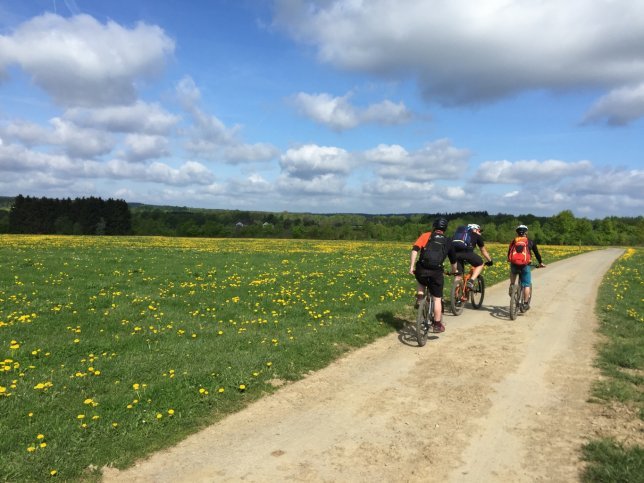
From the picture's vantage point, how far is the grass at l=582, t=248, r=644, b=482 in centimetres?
437

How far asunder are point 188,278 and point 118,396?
491 inches

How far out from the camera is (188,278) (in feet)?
59.5

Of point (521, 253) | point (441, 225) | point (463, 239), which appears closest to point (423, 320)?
point (441, 225)

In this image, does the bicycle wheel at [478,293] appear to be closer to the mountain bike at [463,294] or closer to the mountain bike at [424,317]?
the mountain bike at [463,294]

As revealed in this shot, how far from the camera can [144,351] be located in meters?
8.27

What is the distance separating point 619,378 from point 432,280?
11.6ft

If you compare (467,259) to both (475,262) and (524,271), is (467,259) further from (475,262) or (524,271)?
(524,271)

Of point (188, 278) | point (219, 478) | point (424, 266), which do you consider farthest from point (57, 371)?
point (188, 278)

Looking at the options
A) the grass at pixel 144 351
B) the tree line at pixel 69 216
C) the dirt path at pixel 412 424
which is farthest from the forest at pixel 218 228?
the dirt path at pixel 412 424

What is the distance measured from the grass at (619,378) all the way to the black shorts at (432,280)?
3139mm

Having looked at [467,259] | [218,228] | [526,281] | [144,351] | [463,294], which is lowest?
[218,228]

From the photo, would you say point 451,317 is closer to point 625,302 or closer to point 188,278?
point 625,302

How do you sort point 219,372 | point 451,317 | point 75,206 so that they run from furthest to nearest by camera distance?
point 75,206 < point 451,317 < point 219,372

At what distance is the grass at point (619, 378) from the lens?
14.3 ft
